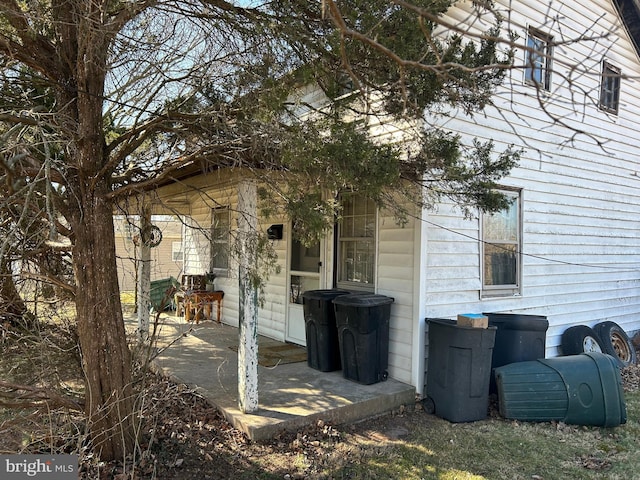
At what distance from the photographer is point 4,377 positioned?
5.25 m

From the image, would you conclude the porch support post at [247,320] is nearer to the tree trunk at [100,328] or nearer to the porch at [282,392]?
the porch at [282,392]

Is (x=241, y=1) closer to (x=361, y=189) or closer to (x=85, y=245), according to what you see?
(x=361, y=189)

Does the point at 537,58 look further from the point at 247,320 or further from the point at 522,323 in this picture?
the point at 247,320

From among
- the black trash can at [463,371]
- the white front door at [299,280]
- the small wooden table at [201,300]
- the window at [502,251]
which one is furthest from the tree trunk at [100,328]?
the small wooden table at [201,300]

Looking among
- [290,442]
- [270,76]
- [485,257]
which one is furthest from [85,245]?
[485,257]

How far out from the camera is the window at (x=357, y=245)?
18.7 feet

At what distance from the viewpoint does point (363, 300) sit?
16.0ft

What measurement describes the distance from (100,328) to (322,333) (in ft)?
8.76

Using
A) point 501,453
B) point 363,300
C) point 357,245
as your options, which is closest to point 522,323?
point 501,453

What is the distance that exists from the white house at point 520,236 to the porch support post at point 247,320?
0.16m

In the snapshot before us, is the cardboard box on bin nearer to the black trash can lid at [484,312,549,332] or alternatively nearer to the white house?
the white house

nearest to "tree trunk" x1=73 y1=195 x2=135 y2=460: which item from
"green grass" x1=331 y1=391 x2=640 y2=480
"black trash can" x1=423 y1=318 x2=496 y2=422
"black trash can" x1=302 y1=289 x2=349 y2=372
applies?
"green grass" x1=331 y1=391 x2=640 y2=480

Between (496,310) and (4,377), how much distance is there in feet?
20.0

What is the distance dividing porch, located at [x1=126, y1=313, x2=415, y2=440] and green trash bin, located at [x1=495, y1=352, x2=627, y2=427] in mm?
1025
